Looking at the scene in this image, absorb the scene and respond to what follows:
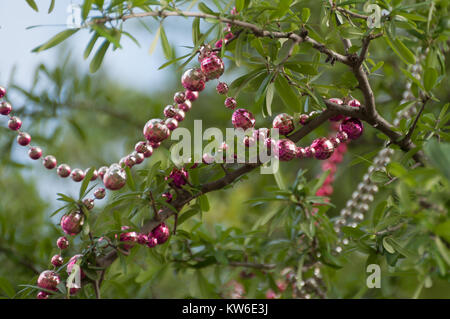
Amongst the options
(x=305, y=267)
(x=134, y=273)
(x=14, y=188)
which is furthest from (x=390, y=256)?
(x=14, y=188)

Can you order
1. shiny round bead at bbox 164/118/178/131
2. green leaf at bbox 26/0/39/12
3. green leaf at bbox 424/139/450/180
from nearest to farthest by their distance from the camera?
1. green leaf at bbox 424/139/450/180
2. green leaf at bbox 26/0/39/12
3. shiny round bead at bbox 164/118/178/131

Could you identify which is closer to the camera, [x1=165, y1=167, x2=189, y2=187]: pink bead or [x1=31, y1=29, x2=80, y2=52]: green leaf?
[x1=31, y1=29, x2=80, y2=52]: green leaf

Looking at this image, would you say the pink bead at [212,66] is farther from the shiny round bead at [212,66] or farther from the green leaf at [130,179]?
the green leaf at [130,179]

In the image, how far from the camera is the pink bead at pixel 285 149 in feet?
1.45

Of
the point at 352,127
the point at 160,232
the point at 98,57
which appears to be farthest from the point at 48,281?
the point at 352,127

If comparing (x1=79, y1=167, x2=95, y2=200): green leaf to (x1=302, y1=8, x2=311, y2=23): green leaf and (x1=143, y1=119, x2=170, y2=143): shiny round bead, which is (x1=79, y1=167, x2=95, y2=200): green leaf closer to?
(x1=143, y1=119, x2=170, y2=143): shiny round bead

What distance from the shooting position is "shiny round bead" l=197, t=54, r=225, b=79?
42 centimetres

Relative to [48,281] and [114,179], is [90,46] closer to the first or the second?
[114,179]

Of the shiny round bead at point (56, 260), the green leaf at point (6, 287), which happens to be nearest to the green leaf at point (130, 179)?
the shiny round bead at point (56, 260)

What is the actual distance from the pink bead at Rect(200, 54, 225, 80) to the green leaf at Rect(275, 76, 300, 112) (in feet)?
0.18

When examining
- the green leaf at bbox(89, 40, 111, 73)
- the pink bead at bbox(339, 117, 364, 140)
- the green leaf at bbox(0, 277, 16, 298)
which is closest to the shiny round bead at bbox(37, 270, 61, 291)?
the green leaf at bbox(0, 277, 16, 298)

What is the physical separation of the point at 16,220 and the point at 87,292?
20.4 inches

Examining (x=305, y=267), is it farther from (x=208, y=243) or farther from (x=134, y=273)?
(x=134, y=273)

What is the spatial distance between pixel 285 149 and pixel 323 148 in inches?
2.2
